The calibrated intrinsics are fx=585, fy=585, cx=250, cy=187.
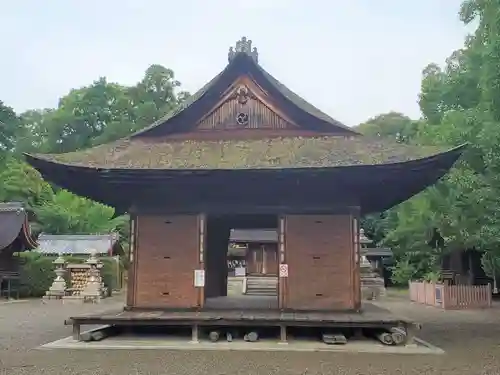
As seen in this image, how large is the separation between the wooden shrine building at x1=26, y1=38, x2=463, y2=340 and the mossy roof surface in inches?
1.0

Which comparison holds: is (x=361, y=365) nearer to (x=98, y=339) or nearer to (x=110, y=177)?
(x=98, y=339)

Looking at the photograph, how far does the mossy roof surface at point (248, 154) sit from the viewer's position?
1261 cm

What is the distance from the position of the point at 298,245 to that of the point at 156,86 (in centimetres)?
6486

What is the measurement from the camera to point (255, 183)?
43.2ft

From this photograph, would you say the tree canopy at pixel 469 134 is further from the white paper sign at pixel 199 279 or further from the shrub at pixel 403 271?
the shrub at pixel 403 271

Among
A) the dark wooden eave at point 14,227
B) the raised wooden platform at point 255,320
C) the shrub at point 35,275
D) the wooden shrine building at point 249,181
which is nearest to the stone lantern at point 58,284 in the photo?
the shrub at point 35,275

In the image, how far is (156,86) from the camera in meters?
75.2

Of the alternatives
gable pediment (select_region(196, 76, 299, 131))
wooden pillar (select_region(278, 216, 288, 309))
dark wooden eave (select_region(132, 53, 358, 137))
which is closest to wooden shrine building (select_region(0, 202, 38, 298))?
dark wooden eave (select_region(132, 53, 358, 137))

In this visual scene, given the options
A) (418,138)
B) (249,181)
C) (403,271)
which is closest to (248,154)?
(249,181)

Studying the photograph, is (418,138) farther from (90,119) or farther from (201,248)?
(90,119)

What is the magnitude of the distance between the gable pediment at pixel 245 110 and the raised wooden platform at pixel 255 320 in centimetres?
461

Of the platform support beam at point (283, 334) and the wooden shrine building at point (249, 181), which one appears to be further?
the wooden shrine building at point (249, 181)

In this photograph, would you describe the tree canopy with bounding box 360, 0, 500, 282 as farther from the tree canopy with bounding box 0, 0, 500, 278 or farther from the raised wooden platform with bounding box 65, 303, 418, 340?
the raised wooden platform with bounding box 65, 303, 418, 340

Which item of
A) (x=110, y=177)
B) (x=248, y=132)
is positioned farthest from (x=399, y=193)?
(x=110, y=177)
